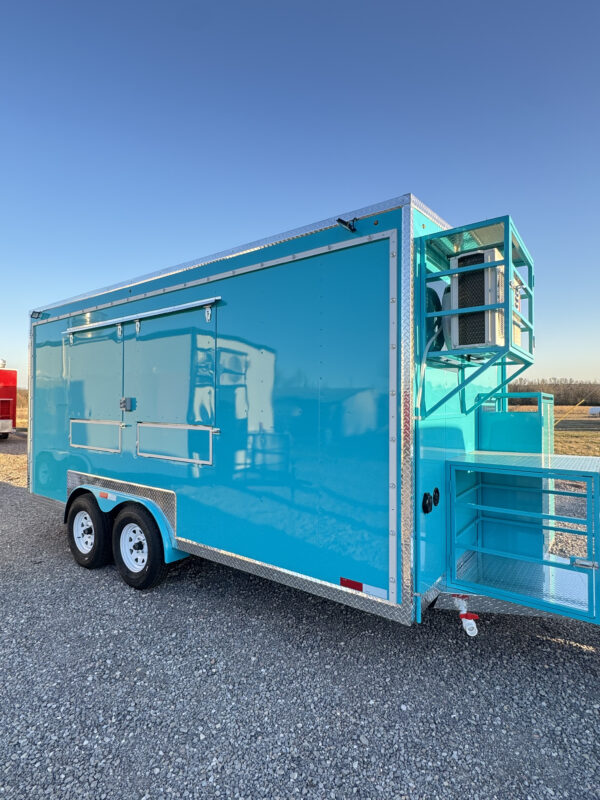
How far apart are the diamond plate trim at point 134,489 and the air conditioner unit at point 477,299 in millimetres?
2721

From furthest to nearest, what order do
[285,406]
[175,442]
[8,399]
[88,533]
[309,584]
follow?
[8,399] → [88,533] → [175,442] → [285,406] → [309,584]

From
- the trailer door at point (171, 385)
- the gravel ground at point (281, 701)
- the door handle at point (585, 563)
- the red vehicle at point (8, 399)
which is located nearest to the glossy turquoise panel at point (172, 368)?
the trailer door at point (171, 385)

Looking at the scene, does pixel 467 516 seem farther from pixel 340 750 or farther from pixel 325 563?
pixel 340 750

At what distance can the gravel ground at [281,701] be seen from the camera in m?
2.18

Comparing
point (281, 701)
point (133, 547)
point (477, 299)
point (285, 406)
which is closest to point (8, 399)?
point (133, 547)

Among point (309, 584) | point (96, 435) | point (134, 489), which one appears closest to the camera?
point (309, 584)

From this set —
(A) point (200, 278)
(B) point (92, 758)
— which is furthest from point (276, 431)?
(B) point (92, 758)

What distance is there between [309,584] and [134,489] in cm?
212

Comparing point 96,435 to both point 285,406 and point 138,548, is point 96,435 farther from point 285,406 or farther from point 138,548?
point 285,406

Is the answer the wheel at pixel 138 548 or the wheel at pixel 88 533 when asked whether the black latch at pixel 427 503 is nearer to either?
the wheel at pixel 138 548

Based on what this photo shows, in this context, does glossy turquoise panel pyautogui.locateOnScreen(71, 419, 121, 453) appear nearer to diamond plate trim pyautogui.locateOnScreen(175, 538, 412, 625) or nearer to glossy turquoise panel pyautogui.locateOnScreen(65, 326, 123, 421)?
glossy turquoise panel pyautogui.locateOnScreen(65, 326, 123, 421)

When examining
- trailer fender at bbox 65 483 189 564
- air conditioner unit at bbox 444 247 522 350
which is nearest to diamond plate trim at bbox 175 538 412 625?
trailer fender at bbox 65 483 189 564

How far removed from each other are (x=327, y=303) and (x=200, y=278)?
135cm

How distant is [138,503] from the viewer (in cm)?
429
